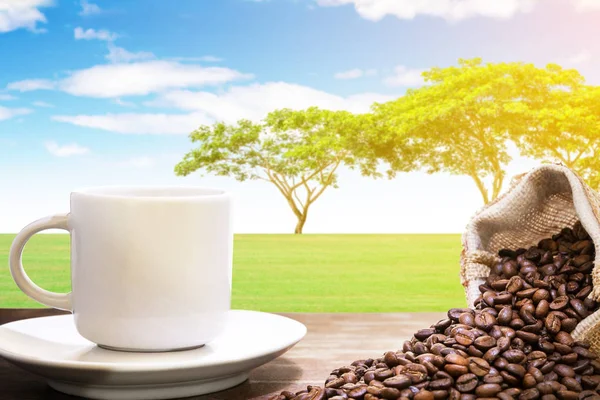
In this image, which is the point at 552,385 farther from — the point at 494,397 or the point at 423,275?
the point at 423,275

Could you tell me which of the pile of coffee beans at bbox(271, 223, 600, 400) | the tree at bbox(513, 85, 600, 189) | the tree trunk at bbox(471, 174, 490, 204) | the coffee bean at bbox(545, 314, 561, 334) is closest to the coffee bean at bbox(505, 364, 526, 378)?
the pile of coffee beans at bbox(271, 223, 600, 400)

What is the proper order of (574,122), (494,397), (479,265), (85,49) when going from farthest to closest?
(574,122) → (85,49) → (479,265) → (494,397)

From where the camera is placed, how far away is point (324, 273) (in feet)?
16.2

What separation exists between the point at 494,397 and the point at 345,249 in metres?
4.97

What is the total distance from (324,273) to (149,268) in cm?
425

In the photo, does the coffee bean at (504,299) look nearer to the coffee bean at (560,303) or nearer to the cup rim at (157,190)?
the coffee bean at (560,303)

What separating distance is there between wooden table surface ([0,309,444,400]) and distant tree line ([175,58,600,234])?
4.89 meters

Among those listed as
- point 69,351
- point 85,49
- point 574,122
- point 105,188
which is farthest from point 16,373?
point 574,122

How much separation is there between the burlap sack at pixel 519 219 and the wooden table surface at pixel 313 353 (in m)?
0.15

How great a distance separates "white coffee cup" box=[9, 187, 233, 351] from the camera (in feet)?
2.37

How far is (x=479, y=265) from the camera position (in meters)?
0.99

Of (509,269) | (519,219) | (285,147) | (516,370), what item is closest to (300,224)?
(285,147)

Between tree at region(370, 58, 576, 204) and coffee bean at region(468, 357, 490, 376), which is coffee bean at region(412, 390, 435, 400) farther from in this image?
tree at region(370, 58, 576, 204)

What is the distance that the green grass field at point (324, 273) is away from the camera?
14.4 feet
